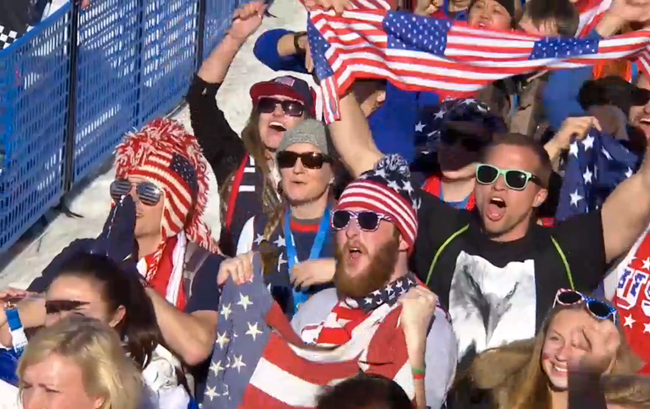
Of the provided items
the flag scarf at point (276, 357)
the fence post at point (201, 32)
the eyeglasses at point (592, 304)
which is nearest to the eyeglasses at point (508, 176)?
the flag scarf at point (276, 357)

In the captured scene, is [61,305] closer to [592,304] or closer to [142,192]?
[142,192]

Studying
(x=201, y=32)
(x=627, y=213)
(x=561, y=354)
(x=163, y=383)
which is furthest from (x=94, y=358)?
(x=201, y=32)

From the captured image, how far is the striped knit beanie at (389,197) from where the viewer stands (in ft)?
18.1

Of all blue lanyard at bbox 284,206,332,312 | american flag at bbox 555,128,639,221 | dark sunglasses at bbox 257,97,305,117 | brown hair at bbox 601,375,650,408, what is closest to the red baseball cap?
dark sunglasses at bbox 257,97,305,117

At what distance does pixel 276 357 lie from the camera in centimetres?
518

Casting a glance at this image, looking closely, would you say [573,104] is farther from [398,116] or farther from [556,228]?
[556,228]

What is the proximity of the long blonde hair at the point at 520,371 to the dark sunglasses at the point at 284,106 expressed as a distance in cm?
199

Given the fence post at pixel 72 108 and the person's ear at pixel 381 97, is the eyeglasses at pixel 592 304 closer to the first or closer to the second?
the person's ear at pixel 381 97

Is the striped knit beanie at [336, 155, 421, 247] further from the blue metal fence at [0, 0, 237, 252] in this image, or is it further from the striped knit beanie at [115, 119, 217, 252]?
the blue metal fence at [0, 0, 237, 252]

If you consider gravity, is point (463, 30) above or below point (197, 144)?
above

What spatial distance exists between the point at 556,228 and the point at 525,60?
34.1 inches

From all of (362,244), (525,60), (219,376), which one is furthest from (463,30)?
(219,376)

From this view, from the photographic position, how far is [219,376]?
17.5ft

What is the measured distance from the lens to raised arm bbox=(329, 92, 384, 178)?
20.1 ft
